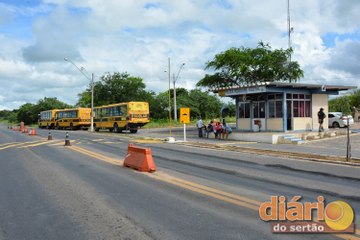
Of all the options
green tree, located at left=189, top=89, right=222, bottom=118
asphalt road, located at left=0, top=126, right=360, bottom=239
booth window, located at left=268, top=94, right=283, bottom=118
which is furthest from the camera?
green tree, located at left=189, top=89, right=222, bottom=118

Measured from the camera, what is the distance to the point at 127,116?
3812 centimetres

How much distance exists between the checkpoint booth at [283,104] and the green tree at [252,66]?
50.3 ft

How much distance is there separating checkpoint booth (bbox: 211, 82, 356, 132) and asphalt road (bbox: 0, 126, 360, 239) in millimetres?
13738

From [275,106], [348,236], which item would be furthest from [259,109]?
[348,236]

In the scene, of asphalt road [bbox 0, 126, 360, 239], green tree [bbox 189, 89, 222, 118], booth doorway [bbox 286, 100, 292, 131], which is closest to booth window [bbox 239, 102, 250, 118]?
booth doorway [bbox 286, 100, 292, 131]

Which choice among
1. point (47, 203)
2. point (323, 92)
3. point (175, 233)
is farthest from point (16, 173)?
point (323, 92)

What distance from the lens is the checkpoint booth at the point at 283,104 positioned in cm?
2749

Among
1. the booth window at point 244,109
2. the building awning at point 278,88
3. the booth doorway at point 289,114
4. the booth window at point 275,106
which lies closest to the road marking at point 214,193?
the building awning at point 278,88

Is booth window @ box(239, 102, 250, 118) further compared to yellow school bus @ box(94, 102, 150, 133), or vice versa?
yellow school bus @ box(94, 102, 150, 133)

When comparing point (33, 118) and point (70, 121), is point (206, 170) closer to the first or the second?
point (70, 121)

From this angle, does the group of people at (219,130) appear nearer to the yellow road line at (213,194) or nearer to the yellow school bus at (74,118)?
the yellow road line at (213,194)

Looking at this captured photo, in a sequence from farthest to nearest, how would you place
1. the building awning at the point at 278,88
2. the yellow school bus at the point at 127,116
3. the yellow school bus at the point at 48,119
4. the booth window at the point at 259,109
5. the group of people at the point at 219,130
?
the yellow school bus at the point at 48,119, the yellow school bus at the point at 127,116, the booth window at the point at 259,109, the group of people at the point at 219,130, the building awning at the point at 278,88

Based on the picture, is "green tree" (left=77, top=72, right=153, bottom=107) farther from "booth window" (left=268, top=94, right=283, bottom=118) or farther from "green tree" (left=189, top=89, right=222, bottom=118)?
"booth window" (left=268, top=94, right=283, bottom=118)

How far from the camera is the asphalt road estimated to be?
5.80 m
